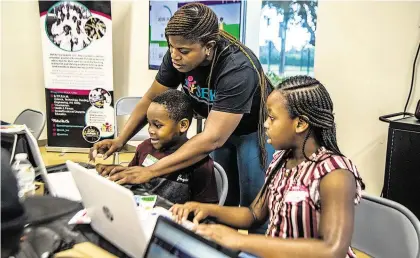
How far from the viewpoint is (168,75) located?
1.82m

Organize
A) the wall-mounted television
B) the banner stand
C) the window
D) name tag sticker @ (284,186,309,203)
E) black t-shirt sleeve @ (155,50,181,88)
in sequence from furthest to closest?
Answer: the banner stand < the wall-mounted television < the window < black t-shirt sleeve @ (155,50,181,88) < name tag sticker @ (284,186,309,203)

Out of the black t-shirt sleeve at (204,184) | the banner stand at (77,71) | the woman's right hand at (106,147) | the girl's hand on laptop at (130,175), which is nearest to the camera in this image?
the girl's hand on laptop at (130,175)

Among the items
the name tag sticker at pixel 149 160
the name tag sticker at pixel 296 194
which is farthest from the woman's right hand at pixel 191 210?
the name tag sticker at pixel 149 160

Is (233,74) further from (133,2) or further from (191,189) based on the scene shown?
(133,2)

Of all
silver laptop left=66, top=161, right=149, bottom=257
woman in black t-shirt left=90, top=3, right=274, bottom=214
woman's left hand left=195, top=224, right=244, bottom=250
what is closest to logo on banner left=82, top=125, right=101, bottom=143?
woman in black t-shirt left=90, top=3, right=274, bottom=214

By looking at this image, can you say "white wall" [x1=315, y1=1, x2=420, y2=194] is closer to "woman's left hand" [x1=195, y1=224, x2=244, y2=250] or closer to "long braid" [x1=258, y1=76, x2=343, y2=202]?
"long braid" [x1=258, y1=76, x2=343, y2=202]

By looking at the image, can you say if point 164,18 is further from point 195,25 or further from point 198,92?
point 195,25

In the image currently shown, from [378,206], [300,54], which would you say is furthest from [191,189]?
[300,54]

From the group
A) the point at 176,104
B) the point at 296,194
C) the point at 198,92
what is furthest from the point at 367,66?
the point at 296,194

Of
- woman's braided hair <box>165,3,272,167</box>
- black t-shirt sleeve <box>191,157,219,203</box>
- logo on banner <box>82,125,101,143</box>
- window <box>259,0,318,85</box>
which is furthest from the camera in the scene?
logo on banner <box>82,125,101,143</box>

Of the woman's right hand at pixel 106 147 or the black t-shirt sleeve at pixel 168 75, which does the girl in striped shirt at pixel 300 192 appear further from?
the black t-shirt sleeve at pixel 168 75

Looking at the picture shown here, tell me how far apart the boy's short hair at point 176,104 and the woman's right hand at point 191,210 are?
53 cm

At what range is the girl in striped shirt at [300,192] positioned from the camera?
950 mm

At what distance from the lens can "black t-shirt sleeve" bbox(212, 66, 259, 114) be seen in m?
1.52
